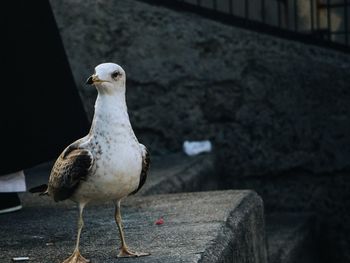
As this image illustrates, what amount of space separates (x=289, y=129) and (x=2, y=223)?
89.5 inches

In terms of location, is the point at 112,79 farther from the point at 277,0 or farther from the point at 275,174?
the point at 277,0

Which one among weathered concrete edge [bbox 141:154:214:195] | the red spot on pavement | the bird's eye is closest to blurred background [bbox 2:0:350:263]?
weathered concrete edge [bbox 141:154:214:195]

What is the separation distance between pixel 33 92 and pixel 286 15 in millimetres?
2688

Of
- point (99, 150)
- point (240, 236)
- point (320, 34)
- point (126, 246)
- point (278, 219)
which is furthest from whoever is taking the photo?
point (320, 34)

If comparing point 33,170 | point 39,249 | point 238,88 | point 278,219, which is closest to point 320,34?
point 238,88

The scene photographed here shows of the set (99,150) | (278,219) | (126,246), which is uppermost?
(99,150)

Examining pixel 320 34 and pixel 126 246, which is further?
pixel 320 34

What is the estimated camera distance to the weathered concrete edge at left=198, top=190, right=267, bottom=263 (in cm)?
354

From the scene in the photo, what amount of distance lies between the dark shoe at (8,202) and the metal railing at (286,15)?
2.01m

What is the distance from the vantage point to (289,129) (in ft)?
19.9

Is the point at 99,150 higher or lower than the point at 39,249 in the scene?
higher

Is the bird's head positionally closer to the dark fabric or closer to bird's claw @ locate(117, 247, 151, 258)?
bird's claw @ locate(117, 247, 151, 258)

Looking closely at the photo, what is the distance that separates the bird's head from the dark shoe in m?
1.35

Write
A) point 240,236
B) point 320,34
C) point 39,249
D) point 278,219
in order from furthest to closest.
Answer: point 320,34 < point 278,219 < point 240,236 < point 39,249
